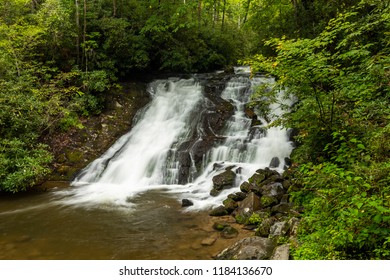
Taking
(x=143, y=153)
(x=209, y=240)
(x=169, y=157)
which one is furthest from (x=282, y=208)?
(x=143, y=153)

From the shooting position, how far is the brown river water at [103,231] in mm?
5871

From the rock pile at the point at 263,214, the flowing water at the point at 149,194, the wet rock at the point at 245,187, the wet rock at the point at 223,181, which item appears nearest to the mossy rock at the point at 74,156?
the flowing water at the point at 149,194

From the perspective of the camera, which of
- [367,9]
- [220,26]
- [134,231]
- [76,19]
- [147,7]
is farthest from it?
[220,26]

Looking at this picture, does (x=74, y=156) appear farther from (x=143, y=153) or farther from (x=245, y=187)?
(x=245, y=187)

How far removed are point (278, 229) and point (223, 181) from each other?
367cm

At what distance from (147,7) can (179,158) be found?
12930mm

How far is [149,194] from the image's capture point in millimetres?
9516

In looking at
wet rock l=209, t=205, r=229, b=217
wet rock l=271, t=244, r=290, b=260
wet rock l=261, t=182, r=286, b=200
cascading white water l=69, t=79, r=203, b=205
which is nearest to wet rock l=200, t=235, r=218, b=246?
wet rock l=209, t=205, r=229, b=217

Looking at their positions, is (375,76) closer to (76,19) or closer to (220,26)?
(76,19)

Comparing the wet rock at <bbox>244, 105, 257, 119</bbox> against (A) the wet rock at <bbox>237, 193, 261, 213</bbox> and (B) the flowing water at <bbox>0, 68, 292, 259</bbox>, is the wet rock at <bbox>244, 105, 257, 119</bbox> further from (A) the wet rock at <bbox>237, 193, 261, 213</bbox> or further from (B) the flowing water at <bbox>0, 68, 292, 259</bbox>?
(A) the wet rock at <bbox>237, 193, 261, 213</bbox>

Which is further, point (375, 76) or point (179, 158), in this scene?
point (179, 158)

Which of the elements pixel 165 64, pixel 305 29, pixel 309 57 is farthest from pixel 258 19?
pixel 309 57

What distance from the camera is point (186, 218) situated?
24.8ft

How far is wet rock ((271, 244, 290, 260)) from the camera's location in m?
4.44
